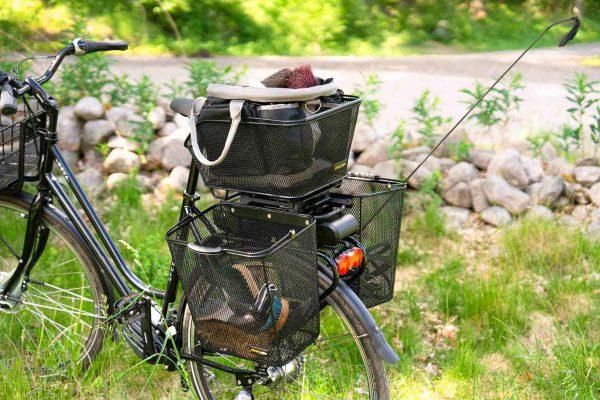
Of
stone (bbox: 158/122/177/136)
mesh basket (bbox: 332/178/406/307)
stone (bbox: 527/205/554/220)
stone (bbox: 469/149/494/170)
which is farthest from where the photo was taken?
stone (bbox: 158/122/177/136)

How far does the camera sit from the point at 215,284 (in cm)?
242

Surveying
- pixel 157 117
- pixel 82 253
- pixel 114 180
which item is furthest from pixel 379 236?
pixel 157 117

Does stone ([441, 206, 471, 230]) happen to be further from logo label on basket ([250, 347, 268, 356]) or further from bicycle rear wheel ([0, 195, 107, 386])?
logo label on basket ([250, 347, 268, 356])

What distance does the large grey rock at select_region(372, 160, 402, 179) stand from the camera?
4.65m

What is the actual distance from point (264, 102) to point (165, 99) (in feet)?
10.5

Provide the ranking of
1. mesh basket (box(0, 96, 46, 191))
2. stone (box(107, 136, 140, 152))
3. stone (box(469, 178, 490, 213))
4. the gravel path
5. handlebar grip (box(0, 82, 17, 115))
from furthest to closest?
the gravel path, stone (box(107, 136, 140, 152)), stone (box(469, 178, 490, 213)), mesh basket (box(0, 96, 46, 191)), handlebar grip (box(0, 82, 17, 115))

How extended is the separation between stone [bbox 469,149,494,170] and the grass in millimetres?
503

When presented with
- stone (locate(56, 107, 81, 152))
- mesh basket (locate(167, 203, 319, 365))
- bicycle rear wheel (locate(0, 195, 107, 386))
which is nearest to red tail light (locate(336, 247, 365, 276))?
mesh basket (locate(167, 203, 319, 365))

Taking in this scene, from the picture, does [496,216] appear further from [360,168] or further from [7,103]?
[7,103]

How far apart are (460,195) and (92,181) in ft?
7.14

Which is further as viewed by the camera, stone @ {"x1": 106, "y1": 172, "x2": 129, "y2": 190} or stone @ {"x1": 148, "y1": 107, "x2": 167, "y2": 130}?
stone @ {"x1": 148, "y1": 107, "x2": 167, "y2": 130}

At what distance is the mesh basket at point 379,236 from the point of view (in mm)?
2734

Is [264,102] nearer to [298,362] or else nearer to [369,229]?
[369,229]

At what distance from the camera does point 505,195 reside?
450cm
